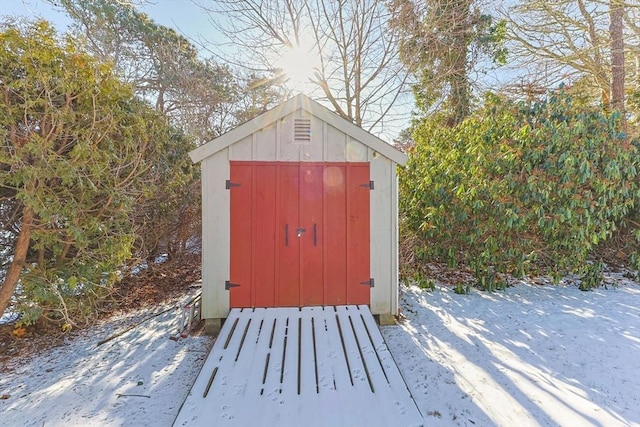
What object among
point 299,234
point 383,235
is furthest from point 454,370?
point 299,234

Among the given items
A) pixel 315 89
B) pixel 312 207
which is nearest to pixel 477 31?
pixel 315 89

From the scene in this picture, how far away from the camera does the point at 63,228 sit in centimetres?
348

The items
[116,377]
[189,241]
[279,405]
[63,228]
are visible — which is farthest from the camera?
[189,241]

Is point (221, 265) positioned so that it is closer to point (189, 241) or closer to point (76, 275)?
point (76, 275)

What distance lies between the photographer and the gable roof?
3.95 m

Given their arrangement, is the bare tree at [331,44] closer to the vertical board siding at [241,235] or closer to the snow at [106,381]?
the vertical board siding at [241,235]

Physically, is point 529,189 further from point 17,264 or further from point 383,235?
point 17,264

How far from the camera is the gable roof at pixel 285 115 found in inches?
156

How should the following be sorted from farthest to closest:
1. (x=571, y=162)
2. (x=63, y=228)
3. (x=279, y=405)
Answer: (x=571, y=162) < (x=63, y=228) < (x=279, y=405)

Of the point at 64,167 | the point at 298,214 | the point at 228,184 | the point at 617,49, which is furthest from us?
the point at 617,49

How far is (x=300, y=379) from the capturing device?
2.65 metres

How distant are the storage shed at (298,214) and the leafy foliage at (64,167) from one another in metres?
0.98

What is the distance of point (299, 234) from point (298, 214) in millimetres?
265

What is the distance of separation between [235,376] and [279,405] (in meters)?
0.54
